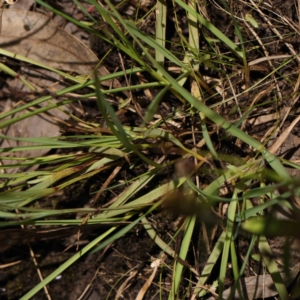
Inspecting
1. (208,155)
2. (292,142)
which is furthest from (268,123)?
(208,155)

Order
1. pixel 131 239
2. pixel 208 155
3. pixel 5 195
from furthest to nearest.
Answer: pixel 131 239
pixel 208 155
pixel 5 195

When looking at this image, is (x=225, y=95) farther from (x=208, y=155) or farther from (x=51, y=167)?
(x=51, y=167)

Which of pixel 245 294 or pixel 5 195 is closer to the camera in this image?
pixel 5 195

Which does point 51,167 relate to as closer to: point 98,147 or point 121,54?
point 98,147

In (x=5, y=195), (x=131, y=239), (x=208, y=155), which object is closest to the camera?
(x=5, y=195)

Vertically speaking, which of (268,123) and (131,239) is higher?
(268,123)

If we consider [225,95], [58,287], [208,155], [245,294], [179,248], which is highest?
[225,95]
